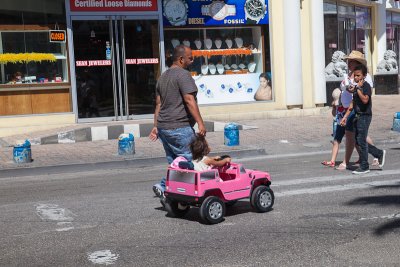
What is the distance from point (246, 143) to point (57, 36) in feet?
20.5

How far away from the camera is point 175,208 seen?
754 cm

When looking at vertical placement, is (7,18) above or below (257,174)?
above

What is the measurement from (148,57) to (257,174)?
11.7 meters

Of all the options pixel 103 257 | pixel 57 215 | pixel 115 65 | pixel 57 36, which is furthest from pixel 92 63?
pixel 103 257

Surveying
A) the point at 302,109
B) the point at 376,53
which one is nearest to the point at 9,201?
the point at 302,109

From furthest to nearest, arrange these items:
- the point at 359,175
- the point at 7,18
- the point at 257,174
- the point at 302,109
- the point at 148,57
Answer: the point at 302,109
the point at 148,57
the point at 7,18
the point at 359,175
the point at 257,174


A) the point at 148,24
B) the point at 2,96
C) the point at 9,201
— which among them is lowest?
the point at 9,201

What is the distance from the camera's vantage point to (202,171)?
709 centimetres

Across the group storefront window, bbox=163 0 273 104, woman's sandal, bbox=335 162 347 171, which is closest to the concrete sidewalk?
storefront window, bbox=163 0 273 104

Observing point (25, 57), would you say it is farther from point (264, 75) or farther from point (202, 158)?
point (202, 158)

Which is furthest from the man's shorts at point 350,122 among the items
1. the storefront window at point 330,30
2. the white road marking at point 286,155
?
the storefront window at point 330,30

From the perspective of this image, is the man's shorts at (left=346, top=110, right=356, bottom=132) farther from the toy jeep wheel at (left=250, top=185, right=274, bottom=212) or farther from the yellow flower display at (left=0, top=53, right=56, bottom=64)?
the yellow flower display at (left=0, top=53, right=56, bottom=64)

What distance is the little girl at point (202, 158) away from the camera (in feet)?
23.8

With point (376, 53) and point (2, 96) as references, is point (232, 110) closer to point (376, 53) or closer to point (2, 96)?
point (2, 96)
